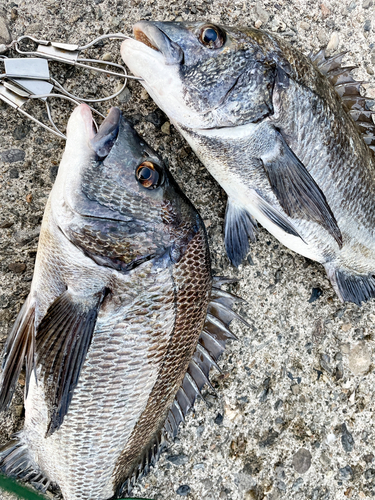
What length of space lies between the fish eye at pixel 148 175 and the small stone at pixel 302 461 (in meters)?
1.59

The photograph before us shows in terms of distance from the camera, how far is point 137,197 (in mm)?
1455

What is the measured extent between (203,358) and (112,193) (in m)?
0.79

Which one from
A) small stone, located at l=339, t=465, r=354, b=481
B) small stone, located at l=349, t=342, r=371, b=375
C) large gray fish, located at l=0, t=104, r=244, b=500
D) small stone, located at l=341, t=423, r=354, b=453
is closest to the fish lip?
large gray fish, located at l=0, t=104, r=244, b=500

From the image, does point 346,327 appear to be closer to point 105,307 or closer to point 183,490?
point 183,490

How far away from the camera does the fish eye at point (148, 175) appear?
146 cm

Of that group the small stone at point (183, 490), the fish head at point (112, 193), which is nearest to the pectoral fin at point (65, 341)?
the fish head at point (112, 193)

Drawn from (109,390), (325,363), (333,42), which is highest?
(333,42)

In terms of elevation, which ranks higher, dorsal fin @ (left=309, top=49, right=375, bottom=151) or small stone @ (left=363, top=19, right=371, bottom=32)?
small stone @ (left=363, top=19, right=371, bottom=32)

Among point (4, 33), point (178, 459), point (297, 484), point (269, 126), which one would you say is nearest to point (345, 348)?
point (297, 484)

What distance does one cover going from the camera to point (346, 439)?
7.29 ft

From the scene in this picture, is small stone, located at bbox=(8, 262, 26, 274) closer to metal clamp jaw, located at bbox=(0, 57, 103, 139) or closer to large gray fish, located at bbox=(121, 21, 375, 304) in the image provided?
metal clamp jaw, located at bbox=(0, 57, 103, 139)

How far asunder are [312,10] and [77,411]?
2.20 meters

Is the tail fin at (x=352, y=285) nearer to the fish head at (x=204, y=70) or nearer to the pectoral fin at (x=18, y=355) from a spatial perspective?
the fish head at (x=204, y=70)

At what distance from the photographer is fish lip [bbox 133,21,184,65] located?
149 centimetres
